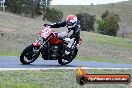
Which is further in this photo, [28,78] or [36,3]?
[36,3]

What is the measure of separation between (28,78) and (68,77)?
124cm

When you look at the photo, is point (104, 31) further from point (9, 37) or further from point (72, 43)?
point (72, 43)

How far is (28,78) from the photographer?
429 inches

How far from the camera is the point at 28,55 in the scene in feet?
50.9

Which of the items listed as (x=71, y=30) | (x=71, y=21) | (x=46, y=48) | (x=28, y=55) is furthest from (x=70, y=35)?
(x=28, y=55)

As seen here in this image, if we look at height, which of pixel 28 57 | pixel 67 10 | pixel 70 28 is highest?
pixel 70 28

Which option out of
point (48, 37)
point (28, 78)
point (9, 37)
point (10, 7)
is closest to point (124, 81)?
point (28, 78)

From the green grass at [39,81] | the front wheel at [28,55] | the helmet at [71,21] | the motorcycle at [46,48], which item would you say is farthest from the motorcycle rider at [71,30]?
the green grass at [39,81]

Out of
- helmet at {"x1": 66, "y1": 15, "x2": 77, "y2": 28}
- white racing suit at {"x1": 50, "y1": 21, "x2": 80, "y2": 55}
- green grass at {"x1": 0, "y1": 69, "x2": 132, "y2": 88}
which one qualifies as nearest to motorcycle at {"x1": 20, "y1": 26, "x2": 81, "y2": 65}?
white racing suit at {"x1": 50, "y1": 21, "x2": 80, "y2": 55}

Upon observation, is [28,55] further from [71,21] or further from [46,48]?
[71,21]

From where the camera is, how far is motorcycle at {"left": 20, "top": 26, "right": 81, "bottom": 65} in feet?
50.6

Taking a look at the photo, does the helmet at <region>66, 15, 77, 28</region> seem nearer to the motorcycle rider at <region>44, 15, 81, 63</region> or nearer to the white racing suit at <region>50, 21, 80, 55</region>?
the motorcycle rider at <region>44, 15, 81, 63</region>

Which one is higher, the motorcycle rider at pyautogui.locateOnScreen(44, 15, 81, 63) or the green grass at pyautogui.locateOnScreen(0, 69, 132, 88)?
the motorcycle rider at pyautogui.locateOnScreen(44, 15, 81, 63)

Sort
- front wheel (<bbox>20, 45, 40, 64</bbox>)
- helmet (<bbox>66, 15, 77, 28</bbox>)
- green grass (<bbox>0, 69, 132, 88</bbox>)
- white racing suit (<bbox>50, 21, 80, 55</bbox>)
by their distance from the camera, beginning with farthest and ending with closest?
white racing suit (<bbox>50, 21, 80, 55</bbox>)
helmet (<bbox>66, 15, 77, 28</bbox>)
front wheel (<bbox>20, 45, 40, 64</bbox>)
green grass (<bbox>0, 69, 132, 88</bbox>)
